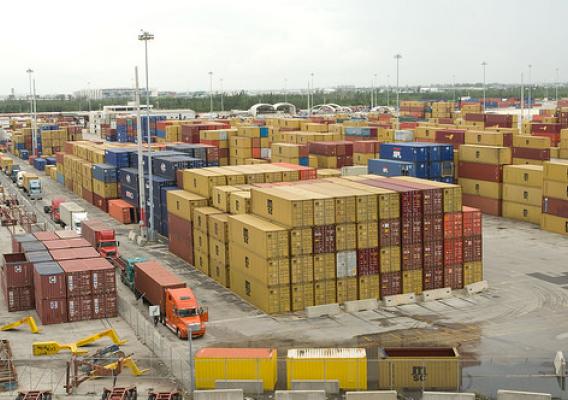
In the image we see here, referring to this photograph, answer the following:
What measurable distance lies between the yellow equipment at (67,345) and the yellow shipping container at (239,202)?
13751 mm

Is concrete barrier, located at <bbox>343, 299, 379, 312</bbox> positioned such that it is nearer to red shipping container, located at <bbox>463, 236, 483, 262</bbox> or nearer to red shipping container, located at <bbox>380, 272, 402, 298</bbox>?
red shipping container, located at <bbox>380, 272, 402, 298</bbox>

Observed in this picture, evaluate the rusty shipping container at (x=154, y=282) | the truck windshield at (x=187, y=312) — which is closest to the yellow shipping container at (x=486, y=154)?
the rusty shipping container at (x=154, y=282)

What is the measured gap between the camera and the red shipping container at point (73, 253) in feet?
153

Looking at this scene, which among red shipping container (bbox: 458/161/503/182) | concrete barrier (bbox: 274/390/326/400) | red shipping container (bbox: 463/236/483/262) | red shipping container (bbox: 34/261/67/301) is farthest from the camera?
red shipping container (bbox: 458/161/503/182)

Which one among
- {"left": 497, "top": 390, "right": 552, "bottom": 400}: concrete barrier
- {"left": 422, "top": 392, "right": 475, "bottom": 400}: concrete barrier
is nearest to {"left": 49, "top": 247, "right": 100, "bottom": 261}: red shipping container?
{"left": 422, "top": 392, "right": 475, "bottom": 400}: concrete barrier

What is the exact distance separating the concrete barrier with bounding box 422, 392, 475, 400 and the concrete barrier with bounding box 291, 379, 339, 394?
3683mm

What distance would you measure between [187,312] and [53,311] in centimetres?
816

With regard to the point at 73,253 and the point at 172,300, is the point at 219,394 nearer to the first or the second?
the point at 172,300

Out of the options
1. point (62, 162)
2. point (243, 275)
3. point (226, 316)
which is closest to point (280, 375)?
point (226, 316)

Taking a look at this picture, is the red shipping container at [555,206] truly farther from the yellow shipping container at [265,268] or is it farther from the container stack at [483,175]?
the yellow shipping container at [265,268]

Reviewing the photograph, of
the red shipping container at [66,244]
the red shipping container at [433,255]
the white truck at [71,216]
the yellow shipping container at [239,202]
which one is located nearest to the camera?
the red shipping container at [433,255]

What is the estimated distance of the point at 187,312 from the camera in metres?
39.5

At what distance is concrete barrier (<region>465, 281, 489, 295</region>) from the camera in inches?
1826

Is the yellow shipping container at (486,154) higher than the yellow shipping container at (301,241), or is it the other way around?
the yellow shipping container at (486,154)
